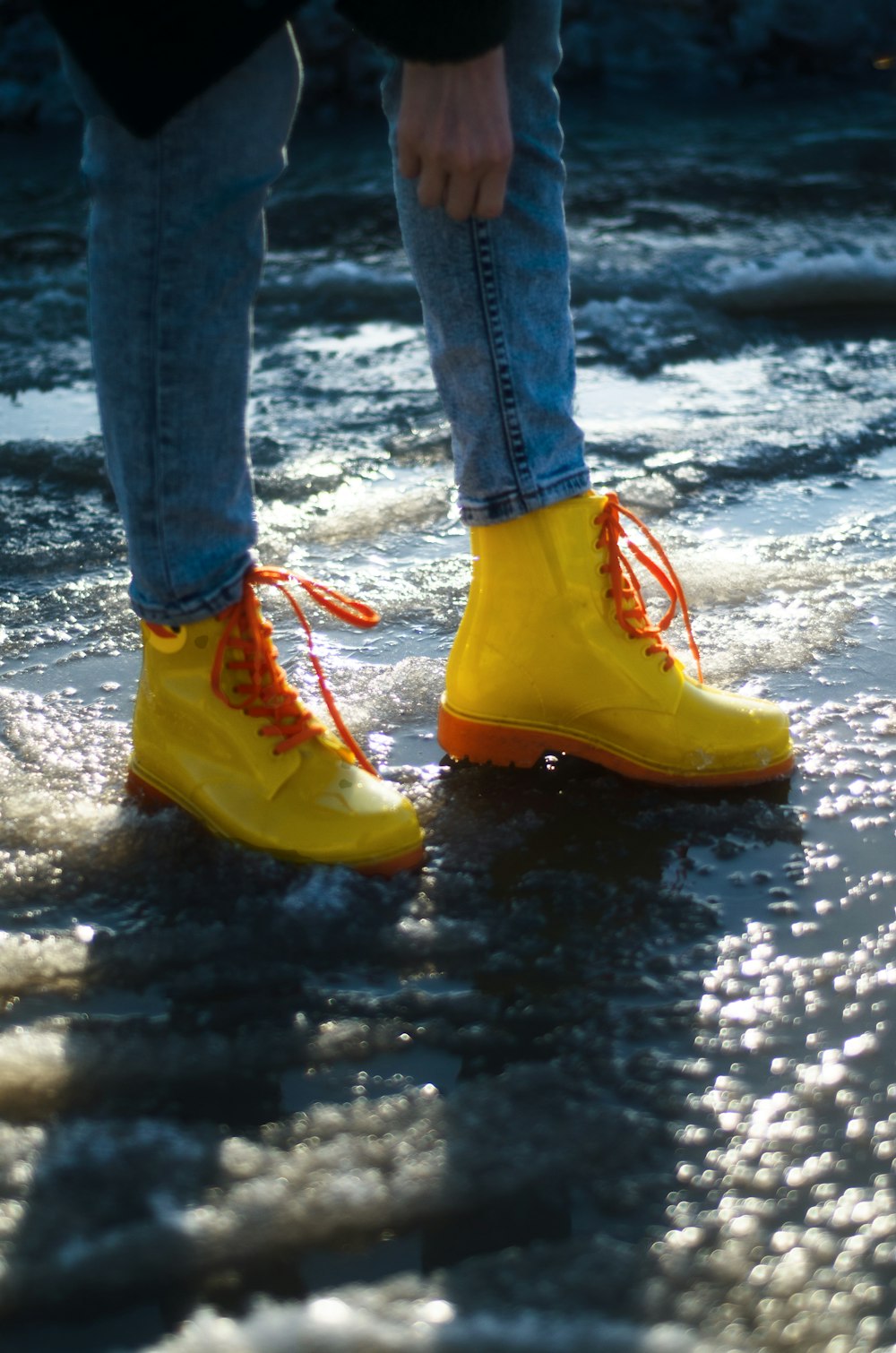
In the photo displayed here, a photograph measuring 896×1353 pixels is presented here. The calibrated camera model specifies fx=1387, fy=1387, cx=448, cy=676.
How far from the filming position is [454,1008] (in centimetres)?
119

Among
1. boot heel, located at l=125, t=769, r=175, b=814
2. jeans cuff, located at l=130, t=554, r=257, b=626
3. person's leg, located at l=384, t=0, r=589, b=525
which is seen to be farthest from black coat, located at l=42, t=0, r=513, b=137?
boot heel, located at l=125, t=769, r=175, b=814

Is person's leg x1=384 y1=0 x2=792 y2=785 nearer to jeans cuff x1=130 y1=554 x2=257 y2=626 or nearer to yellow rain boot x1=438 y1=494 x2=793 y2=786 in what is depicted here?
yellow rain boot x1=438 y1=494 x2=793 y2=786

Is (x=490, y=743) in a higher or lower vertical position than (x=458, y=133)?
lower

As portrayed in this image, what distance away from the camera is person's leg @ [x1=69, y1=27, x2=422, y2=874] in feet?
3.99

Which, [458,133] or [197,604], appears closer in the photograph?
[458,133]

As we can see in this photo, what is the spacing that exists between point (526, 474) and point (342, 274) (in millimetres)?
3199

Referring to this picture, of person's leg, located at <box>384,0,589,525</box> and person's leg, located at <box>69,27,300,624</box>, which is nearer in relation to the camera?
person's leg, located at <box>69,27,300,624</box>

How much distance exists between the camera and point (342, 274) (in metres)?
4.46

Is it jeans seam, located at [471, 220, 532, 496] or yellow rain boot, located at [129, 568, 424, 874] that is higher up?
jeans seam, located at [471, 220, 532, 496]

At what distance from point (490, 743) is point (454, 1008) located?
1.49ft

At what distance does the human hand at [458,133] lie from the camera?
1.20 m

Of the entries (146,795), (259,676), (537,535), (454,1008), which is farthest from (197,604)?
(454,1008)

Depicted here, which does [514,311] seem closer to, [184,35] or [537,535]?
[537,535]

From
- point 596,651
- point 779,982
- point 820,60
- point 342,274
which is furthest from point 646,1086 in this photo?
point 820,60
